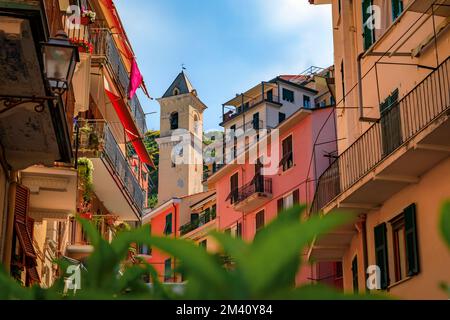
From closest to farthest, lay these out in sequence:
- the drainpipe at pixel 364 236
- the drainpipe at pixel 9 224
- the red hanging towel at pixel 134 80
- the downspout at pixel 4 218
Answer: the downspout at pixel 4 218, the drainpipe at pixel 9 224, the drainpipe at pixel 364 236, the red hanging towel at pixel 134 80

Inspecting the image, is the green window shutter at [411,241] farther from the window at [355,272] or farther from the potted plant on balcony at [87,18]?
the potted plant on balcony at [87,18]

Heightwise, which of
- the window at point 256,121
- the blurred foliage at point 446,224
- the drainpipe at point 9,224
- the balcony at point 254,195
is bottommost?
the blurred foliage at point 446,224

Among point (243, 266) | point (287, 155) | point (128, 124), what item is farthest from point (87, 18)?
point (287, 155)

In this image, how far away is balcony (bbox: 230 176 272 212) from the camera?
3844 centimetres

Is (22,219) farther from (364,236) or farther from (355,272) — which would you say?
(355,272)

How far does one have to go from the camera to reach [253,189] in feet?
130

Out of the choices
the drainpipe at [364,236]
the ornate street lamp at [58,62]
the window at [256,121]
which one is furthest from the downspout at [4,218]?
the window at [256,121]

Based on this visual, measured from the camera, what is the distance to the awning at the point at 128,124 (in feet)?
76.4

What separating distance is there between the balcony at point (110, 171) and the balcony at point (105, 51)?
1825mm

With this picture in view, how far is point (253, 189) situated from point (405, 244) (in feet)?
77.5

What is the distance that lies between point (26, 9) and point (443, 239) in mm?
7510

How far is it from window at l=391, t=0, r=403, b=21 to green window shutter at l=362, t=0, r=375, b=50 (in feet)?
4.75

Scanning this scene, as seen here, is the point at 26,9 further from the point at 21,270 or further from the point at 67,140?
the point at 21,270

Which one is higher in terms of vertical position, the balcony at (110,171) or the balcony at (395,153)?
the balcony at (110,171)
